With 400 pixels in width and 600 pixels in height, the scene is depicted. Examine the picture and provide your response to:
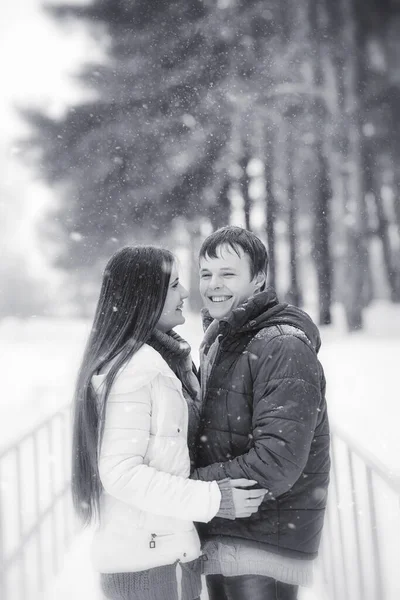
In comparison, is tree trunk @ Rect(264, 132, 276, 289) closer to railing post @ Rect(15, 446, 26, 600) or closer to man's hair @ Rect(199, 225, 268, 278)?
railing post @ Rect(15, 446, 26, 600)

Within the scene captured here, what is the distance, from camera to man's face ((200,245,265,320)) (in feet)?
3.24

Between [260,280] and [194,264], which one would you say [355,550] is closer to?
[260,280]

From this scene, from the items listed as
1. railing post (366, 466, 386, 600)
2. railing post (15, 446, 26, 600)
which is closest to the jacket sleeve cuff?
railing post (366, 466, 386, 600)

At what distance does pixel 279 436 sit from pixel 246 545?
24cm

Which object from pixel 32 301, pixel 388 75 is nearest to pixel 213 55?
pixel 388 75

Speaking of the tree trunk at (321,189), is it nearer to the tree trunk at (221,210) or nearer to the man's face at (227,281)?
the tree trunk at (221,210)

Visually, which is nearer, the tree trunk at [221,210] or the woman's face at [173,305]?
the woman's face at [173,305]

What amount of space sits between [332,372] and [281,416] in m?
3.32

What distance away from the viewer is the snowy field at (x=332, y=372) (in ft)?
11.5

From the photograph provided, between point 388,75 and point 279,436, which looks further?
point 388,75

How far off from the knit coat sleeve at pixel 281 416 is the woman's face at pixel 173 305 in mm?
176

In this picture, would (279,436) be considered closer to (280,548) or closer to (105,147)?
(280,548)

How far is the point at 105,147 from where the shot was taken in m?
4.35

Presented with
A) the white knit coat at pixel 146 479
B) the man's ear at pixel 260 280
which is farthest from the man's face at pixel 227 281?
the white knit coat at pixel 146 479
